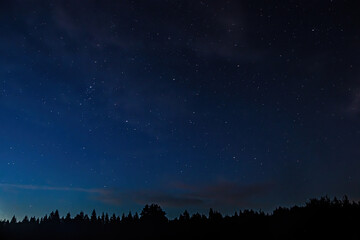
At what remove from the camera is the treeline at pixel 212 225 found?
5556 cm

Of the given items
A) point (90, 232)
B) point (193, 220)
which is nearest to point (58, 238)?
point (90, 232)

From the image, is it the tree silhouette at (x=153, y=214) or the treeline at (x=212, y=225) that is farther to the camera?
the tree silhouette at (x=153, y=214)

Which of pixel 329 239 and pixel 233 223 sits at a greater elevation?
pixel 233 223

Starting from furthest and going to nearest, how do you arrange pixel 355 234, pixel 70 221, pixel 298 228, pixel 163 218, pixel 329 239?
1. pixel 70 221
2. pixel 163 218
3. pixel 298 228
4. pixel 329 239
5. pixel 355 234

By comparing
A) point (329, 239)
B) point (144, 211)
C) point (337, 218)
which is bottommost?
point (329, 239)

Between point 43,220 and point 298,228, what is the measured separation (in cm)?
10766

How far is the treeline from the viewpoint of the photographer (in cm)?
5556

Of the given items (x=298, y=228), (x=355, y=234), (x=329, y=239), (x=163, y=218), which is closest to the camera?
(x=355, y=234)

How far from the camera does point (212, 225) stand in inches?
3305

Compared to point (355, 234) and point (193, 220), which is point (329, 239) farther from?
point (193, 220)

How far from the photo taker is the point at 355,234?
47.3 metres

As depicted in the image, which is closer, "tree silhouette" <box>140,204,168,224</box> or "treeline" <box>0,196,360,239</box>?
"treeline" <box>0,196,360,239</box>

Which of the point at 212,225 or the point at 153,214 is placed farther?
the point at 153,214

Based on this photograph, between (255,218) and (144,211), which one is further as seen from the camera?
(144,211)
